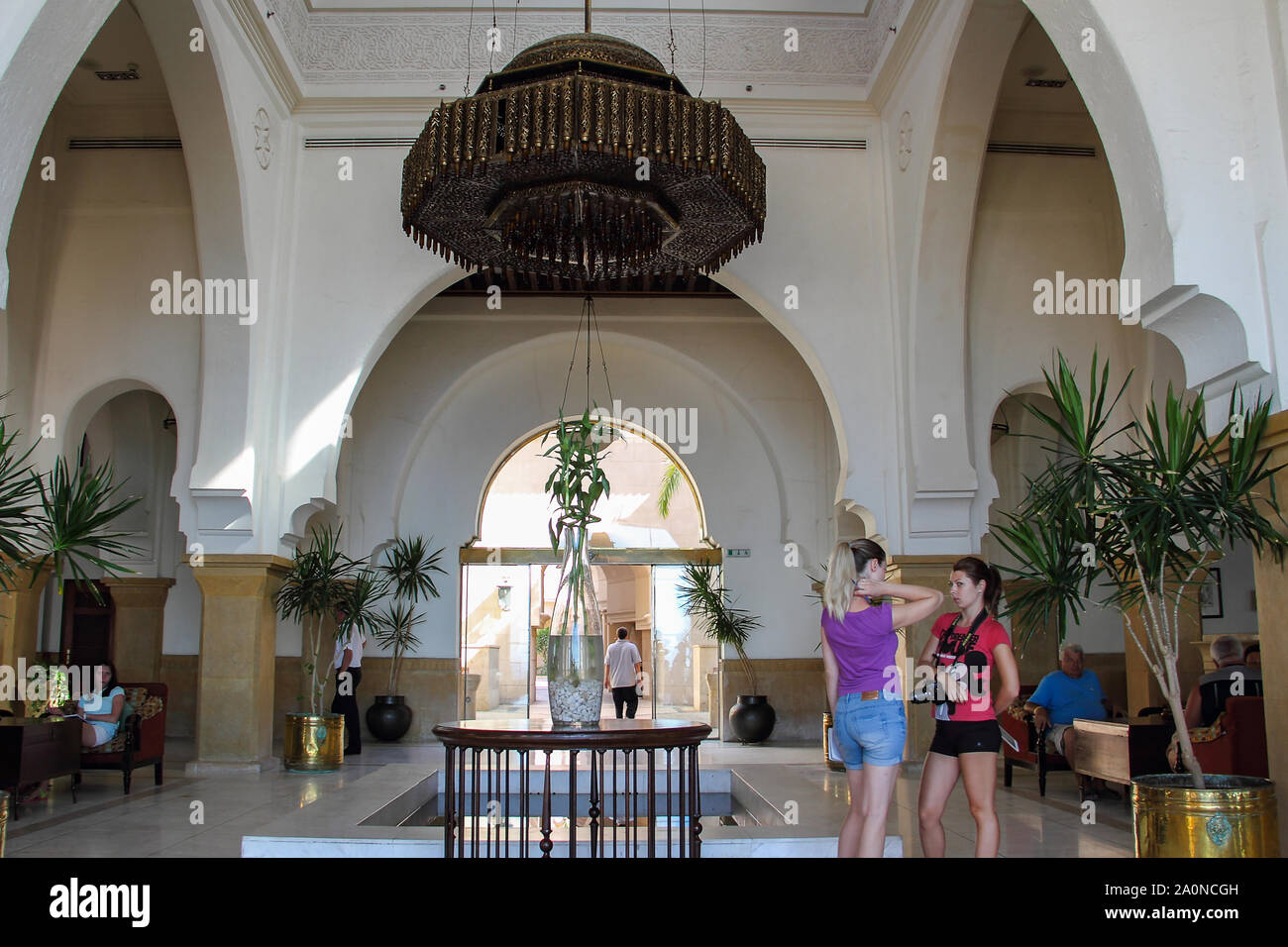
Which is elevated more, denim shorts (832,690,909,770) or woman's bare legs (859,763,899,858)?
denim shorts (832,690,909,770)

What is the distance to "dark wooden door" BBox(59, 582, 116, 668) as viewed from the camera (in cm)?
1310

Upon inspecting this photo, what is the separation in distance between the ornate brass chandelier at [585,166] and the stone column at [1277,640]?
9.82ft

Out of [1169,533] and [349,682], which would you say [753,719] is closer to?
[349,682]

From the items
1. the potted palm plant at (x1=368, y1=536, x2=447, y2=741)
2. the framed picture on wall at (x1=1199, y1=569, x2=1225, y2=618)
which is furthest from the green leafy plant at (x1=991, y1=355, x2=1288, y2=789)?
the potted palm plant at (x1=368, y1=536, x2=447, y2=741)

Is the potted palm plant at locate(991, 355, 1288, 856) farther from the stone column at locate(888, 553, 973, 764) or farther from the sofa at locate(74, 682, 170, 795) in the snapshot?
the sofa at locate(74, 682, 170, 795)

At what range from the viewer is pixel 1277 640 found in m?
4.18

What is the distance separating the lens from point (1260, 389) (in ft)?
14.4

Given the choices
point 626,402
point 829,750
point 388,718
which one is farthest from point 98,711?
point 626,402

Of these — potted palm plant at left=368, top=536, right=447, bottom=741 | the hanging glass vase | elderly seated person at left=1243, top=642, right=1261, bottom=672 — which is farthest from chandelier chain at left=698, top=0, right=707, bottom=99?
potted palm plant at left=368, top=536, right=447, bottom=741

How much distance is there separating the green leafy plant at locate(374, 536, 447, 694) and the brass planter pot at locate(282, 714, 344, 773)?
122 inches

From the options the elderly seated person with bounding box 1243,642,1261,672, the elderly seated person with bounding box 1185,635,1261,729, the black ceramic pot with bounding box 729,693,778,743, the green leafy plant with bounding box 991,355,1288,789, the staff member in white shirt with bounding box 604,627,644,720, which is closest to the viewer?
the green leafy plant with bounding box 991,355,1288,789

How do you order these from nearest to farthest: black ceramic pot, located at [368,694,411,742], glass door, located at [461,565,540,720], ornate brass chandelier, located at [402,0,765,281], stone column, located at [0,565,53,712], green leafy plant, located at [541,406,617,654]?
green leafy plant, located at [541,406,617,654] → ornate brass chandelier, located at [402,0,765,281] → stone column, located at [0,565,53,712] → black ceramic pot, located at [368,694,411,742] → glass door, located at [461,565,540,720]

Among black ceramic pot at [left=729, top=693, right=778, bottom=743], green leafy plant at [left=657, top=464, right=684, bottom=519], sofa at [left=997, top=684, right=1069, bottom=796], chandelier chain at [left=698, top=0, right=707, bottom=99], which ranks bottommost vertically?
black ceramic pot at [left=729, top=693, right=778, bottom=743]

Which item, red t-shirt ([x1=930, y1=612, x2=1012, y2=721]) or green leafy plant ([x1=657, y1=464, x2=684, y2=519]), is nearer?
red t-shirt ([x1=930, y1=612, x2=1012, y2=721])
